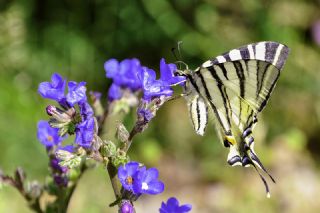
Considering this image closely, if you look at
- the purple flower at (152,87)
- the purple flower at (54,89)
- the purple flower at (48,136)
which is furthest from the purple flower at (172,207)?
the purple flower at (48,136)

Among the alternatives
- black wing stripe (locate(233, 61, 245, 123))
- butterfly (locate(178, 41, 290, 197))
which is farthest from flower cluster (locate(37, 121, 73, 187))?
black wing stripe (locate(233, 61, 245, 123))

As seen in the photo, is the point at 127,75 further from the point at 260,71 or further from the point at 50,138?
the point at 260,71

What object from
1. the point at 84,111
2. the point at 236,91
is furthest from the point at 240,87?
the point at 84,111

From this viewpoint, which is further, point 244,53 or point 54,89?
point 244,53

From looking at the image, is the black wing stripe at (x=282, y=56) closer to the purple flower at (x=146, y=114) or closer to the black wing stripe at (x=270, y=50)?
the black wing stripe at (x=270, y=50)

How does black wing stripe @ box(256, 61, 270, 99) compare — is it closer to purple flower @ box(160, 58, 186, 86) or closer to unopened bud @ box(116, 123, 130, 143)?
purple flower @ box(160, 58, 186, 86)

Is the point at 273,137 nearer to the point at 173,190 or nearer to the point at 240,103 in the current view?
the point at 173,190
